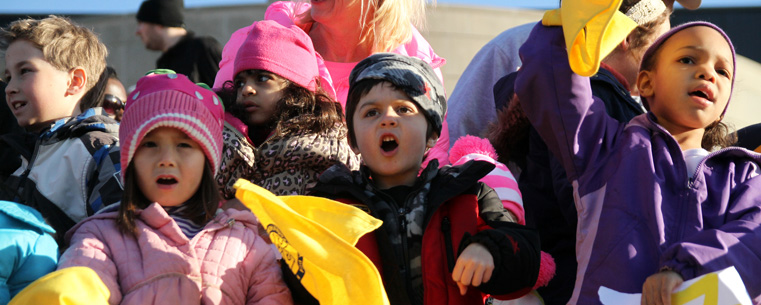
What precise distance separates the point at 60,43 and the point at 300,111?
1287 millimetres

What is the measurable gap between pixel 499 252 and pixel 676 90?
937 millimetres

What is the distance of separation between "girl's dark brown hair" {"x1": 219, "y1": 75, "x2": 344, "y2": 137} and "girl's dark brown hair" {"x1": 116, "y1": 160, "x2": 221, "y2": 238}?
1.85 feet

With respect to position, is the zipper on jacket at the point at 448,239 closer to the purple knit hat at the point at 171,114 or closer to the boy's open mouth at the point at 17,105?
the purple knit hat at the point at 171,114

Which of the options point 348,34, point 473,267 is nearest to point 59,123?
point 348,34

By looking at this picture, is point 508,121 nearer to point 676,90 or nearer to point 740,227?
point 676,90

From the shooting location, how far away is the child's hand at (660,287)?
103 inches

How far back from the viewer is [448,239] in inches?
118

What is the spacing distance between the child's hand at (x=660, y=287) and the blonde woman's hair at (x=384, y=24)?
6.79ft

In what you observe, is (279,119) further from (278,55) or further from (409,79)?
(409,79)

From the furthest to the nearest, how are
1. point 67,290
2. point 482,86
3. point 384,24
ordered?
point 482,86, point 384,24, point 67,290

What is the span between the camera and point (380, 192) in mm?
3150

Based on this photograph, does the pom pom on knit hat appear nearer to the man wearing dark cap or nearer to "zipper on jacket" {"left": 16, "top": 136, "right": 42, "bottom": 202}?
"zipper on jacket" {"left": 16, "top": 136, "right": 42, "bottom": 202}

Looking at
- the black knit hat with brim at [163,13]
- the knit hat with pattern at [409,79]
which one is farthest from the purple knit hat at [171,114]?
the black knit hat with brim at [163,13]

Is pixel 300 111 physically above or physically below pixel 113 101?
above
